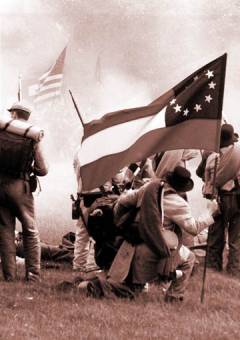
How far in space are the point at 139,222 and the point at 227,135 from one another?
2.44 meters

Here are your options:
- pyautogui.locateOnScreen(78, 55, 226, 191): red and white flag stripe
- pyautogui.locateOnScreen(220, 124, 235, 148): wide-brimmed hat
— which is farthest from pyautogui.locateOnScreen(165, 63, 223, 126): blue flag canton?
pyautogui.locateOnScreen(220, 124, 235, 148): wide-brimmed hat

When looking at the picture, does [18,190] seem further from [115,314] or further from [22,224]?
[115,314]

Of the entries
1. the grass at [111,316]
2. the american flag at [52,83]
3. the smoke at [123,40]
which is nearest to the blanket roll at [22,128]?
the grass at [111,316]

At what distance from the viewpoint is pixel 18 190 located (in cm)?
937

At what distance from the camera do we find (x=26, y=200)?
945 centimetres

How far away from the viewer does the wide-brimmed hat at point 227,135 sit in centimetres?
1050

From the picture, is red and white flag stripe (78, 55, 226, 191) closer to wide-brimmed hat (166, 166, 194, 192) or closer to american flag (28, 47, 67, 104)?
wide-brimmed hat (166, 166, 194, 192)

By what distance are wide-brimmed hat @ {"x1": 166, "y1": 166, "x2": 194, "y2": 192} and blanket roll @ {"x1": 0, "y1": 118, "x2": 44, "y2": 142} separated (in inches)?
56.9

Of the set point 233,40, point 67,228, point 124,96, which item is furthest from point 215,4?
point 67,228

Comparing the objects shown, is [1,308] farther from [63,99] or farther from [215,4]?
[215,4]

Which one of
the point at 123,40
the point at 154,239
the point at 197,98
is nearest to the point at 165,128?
the point at 197,98

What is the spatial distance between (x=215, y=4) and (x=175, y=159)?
51.8 ft

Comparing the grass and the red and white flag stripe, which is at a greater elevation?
the red and white flag stripe

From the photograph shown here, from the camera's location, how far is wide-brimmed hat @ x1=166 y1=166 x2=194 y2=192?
844 cm
